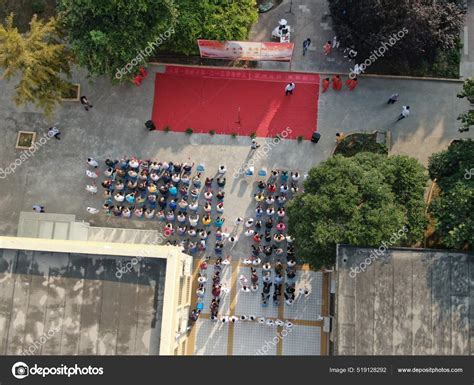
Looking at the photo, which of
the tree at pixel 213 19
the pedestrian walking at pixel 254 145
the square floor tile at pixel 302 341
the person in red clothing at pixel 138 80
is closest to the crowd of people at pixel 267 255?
the square floor tile at pixel 302 341

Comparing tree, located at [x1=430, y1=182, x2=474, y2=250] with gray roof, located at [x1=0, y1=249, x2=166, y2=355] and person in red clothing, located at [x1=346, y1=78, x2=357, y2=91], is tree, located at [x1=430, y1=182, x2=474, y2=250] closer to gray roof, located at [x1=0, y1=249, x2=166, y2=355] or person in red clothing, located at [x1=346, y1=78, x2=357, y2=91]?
person in red clothing, located at [x1=346, y1=78, x2=357, y2=91]

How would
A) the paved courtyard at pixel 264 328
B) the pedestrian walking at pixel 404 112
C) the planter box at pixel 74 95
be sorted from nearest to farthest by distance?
the paved courtyard at pixel 264 328 < the pedestrian walking at pixel 404 112 < the planter box at pixel 74 95

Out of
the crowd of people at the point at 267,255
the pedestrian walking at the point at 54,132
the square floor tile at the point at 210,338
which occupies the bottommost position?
the square floor tile at the point at 210,338

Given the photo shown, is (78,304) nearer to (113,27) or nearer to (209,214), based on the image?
(209,214)

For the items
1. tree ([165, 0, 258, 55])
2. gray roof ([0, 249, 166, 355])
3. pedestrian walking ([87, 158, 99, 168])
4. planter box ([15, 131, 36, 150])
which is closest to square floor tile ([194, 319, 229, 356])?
gray roof ([0, 249, 166, 355])

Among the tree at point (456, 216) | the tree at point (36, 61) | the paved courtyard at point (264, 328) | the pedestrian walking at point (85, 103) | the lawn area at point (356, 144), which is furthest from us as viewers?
the pedestrian walking at point (85, 103)

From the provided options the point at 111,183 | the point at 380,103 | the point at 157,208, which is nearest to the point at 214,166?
the point at 157,208

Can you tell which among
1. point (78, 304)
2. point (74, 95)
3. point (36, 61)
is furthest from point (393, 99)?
point (78, 304)

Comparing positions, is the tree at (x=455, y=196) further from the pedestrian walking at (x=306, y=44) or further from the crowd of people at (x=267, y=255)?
the pedestrian walking at (x=306, y=44)
